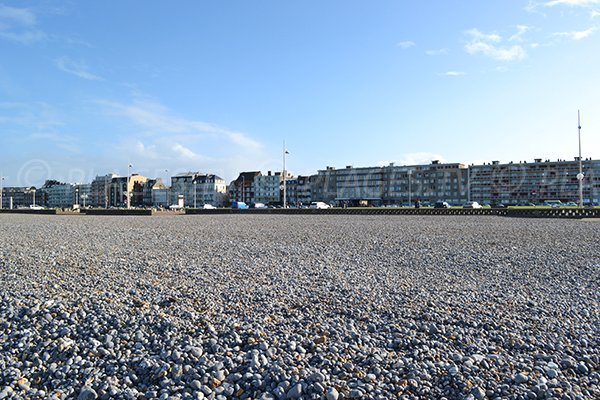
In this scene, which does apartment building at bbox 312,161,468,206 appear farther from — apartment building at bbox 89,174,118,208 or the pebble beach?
the pebble beach

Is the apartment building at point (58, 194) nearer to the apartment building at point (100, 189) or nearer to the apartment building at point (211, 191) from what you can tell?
the apartment building at point (100, 189)

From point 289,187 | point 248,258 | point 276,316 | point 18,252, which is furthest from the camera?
point 289,187

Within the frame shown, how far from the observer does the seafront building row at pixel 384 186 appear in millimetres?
115000

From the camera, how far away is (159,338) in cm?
532

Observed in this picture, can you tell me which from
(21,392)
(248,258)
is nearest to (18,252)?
(248,258)

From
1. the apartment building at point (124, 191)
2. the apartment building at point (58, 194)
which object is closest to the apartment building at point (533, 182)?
the apartment building at point (124, 191)

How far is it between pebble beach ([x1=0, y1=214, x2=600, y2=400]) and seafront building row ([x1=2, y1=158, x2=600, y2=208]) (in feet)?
295

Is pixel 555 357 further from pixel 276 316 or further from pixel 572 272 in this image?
pixel 572 272

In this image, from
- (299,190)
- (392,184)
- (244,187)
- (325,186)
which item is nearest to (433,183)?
(392,184)

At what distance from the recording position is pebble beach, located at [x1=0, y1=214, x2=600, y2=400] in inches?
164

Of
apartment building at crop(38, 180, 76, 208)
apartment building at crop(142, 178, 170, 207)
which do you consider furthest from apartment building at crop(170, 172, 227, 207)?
apartment building at crop(38, 180, 76, 208)

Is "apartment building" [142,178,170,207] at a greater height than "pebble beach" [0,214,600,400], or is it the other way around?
"apartment building" [142,178,170,207]

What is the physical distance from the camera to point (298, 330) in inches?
220

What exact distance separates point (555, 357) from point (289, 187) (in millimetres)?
137229
